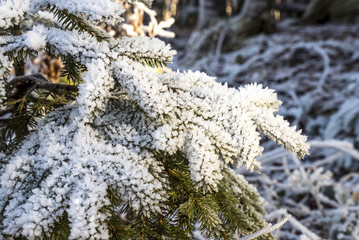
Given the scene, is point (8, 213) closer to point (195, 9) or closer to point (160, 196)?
point (160, 196)

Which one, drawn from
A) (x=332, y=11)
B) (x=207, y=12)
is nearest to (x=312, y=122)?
(x=207, y=12)

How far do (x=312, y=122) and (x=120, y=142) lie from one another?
3.68m

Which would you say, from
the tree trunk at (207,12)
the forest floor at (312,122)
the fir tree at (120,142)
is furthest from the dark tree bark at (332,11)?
the fir tree at (120,142)

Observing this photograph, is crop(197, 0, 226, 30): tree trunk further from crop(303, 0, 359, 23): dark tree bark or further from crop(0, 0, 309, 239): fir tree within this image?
crop(0, 0, 309, 239): fir tree

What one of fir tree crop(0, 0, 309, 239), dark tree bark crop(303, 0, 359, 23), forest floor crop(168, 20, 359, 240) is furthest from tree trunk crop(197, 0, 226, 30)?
fir tree crop(0, 0, 309, 239)

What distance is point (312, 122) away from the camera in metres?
4.07

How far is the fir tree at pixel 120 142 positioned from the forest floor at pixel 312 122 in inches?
37.2

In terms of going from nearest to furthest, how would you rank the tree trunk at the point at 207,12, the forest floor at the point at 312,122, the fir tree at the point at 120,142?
1. the fir tree at the point at 120,142
2. the forest floor at the point at 312,122
3. the tree trunk at the point at 207,12

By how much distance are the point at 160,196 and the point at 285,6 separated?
14.3 metres

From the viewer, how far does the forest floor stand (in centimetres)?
243

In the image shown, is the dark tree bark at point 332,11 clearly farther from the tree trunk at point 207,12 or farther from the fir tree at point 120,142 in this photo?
the fir tree at point 120,142

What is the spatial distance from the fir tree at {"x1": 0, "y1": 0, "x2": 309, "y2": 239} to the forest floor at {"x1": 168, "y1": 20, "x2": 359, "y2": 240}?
94 cm

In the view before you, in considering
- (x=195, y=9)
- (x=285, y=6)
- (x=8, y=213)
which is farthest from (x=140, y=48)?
(x=195, y=9)

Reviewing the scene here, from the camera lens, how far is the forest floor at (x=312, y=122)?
2.43 meters
